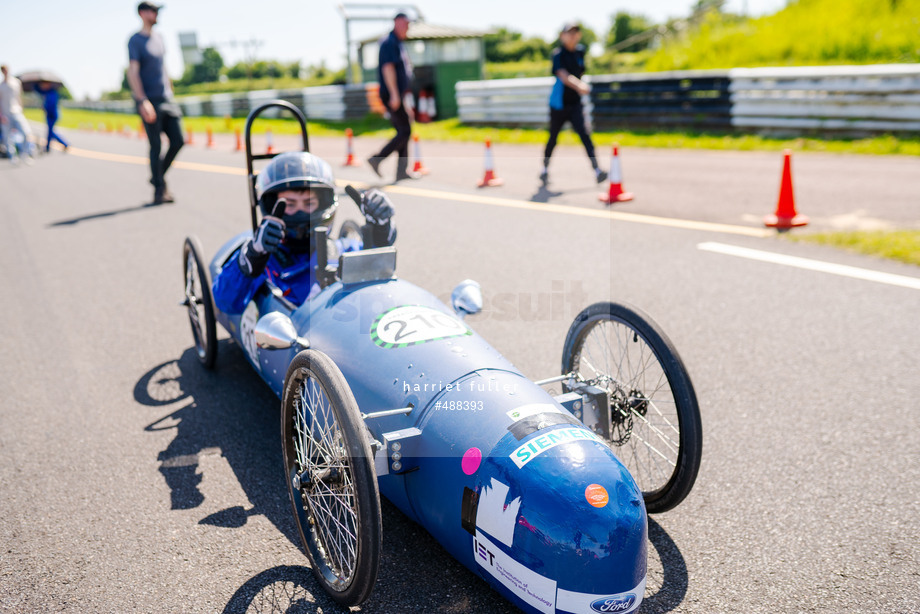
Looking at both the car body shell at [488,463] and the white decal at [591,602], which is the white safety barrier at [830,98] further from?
the white decal at [591,602]

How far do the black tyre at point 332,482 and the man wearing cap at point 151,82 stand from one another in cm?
786

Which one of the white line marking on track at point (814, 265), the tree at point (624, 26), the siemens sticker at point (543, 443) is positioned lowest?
the white line marking on track at point (814, 265)

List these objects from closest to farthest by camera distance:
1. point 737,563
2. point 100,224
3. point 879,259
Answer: point 737,563, point 879,259, point 100,224

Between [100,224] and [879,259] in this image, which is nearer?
[879,259]

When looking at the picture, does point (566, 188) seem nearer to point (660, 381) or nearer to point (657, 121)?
point (657, 121)

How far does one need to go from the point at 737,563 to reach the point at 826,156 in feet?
31.5

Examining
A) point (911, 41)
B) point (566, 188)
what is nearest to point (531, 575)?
point (566, 188)

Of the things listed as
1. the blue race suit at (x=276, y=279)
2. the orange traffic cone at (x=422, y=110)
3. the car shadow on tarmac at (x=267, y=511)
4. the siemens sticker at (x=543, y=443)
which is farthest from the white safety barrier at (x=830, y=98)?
the orange traffic cone at (x=422, y=110)

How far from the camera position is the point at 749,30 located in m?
19.3

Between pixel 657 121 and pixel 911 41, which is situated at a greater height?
pixel 911 41

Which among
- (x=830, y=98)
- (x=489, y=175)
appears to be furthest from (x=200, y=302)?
(x=830, y=98)

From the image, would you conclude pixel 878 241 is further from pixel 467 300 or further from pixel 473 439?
pixel 473 439

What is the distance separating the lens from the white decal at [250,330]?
12.8ft

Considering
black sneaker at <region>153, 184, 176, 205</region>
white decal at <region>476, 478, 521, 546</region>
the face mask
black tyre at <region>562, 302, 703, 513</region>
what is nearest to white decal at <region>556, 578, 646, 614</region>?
white decal at <region>476, 478, 521, 546</region>
